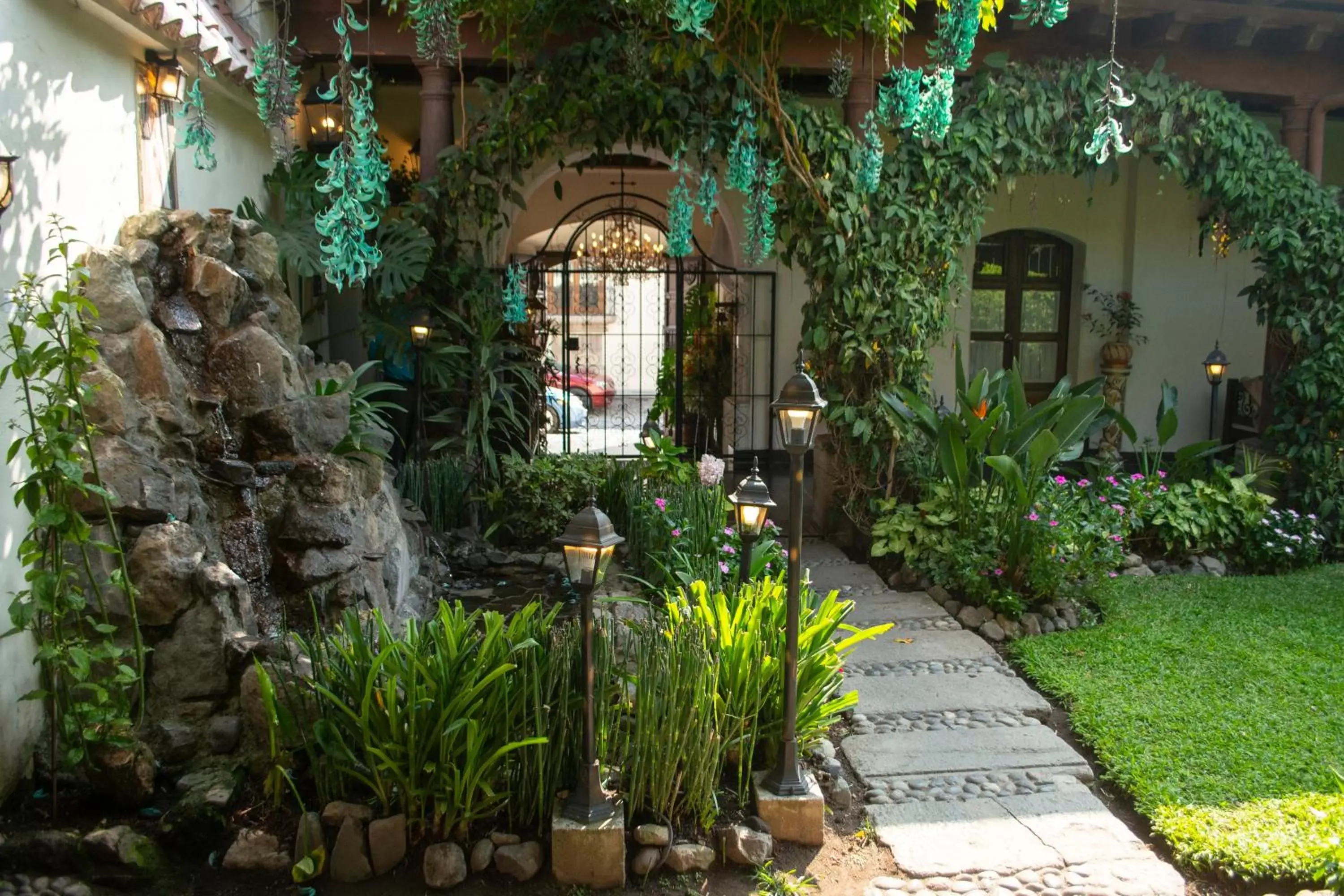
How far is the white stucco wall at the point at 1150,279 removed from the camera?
10281 millimetres

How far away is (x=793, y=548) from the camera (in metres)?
3.61

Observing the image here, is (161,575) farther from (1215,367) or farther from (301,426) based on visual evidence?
(1215,367)

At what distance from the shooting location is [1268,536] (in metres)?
7.08

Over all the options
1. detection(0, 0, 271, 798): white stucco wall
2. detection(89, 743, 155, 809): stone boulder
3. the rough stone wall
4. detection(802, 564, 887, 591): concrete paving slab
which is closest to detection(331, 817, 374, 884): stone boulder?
detection(89, 743, 155, 809): stone boulder

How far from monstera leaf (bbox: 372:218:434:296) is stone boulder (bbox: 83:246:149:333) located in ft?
8.57

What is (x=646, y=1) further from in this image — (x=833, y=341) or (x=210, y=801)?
(x=210, y=801)

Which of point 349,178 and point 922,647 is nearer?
point 349,178

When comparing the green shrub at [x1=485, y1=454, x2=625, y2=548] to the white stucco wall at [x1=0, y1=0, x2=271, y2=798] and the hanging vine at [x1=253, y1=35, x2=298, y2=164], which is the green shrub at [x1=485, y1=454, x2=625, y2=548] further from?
the white stucco wall at [x1=0, y1=0, x2=271, y2=798]

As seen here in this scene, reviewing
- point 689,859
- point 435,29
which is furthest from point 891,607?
point 435,29

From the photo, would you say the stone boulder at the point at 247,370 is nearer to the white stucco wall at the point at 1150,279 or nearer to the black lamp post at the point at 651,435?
the black lamp post at the point at 651,435

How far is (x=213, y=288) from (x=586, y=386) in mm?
6174

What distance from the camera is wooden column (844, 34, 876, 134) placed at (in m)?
7.12

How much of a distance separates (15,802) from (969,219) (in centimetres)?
631

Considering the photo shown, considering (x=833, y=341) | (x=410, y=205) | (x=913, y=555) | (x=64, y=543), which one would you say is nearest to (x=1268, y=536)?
(x=913, y=555)
